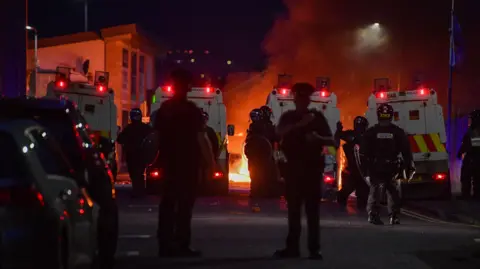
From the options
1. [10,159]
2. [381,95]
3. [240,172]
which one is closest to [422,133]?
[381,95]

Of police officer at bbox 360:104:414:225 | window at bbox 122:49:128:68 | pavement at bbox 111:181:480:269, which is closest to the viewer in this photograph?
pavement at bbox 111:181:480:269

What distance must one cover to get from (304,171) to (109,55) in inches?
1257

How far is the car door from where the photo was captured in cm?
630

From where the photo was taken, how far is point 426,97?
59.0 ft

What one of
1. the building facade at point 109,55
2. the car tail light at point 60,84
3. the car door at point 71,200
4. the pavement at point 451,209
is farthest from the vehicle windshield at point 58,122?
the building facade at point 109,55

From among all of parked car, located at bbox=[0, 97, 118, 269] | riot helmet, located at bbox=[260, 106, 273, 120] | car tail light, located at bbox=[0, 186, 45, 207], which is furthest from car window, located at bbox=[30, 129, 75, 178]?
riot helmet, located at bbox=[260, 106, 273, 120]

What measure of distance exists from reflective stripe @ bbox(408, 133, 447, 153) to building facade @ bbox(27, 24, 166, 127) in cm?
2316

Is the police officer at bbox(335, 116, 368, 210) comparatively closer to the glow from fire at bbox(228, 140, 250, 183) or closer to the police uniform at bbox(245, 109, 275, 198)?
the police uniform at bbox(245, 109, 275, 198)

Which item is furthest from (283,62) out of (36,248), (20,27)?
(36,248)

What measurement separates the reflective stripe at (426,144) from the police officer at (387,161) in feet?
17.3

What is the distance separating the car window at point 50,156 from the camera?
650 centimetres

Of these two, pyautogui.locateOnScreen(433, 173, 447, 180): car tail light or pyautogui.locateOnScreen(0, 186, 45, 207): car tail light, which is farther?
pyautogui.locateOnScreen(433, 173, 447, 180): car tail light

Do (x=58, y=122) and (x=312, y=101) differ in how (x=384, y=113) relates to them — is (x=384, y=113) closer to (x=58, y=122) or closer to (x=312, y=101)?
(x=58, y=122)

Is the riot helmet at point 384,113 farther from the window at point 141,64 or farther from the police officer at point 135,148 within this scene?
the window at point 141,64
